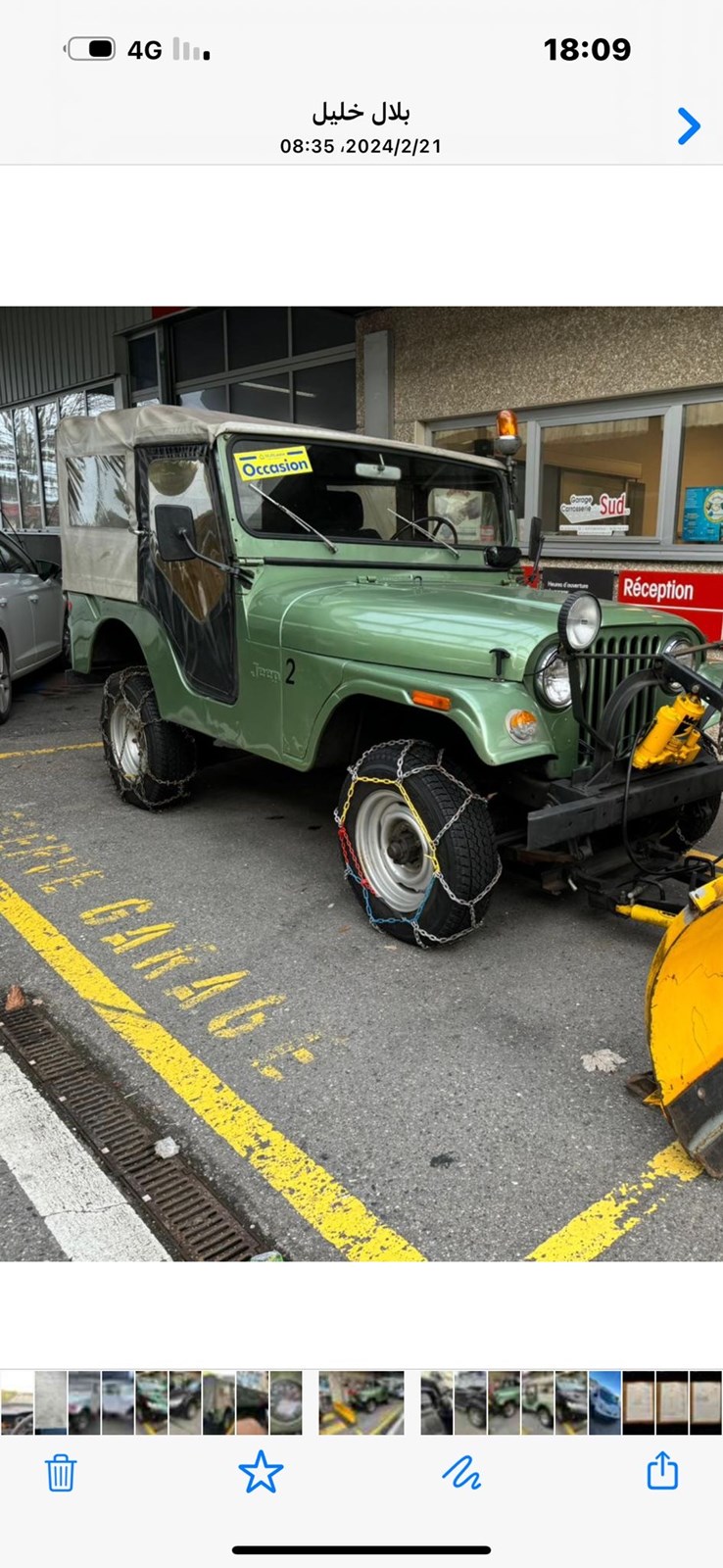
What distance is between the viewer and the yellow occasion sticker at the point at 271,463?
4449 millimetres

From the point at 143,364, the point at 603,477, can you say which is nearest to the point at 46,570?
the point at 603,477

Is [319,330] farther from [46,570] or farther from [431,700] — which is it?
[431,700]

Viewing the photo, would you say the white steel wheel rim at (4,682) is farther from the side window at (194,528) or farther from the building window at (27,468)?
the building window at (27,468)

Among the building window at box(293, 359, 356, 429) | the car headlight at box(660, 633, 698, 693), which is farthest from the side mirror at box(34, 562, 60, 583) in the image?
the car headlight at box(660, 633, 698, 693)

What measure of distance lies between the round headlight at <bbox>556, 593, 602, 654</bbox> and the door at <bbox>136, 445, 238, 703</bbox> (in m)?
1.71

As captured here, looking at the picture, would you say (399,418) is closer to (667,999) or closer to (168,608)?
(168,608)

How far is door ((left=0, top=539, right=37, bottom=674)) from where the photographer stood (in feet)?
26.9

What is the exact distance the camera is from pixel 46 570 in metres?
9.10

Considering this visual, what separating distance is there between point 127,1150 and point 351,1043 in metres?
0.80

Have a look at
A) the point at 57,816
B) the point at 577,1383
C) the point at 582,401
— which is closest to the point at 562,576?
the point at 582,401

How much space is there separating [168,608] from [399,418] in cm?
597

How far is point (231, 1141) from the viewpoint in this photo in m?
2.66
